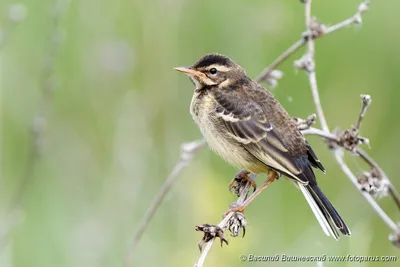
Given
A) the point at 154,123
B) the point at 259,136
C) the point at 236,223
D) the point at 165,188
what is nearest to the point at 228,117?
the point at 259,136

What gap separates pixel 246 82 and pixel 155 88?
2.30 metres

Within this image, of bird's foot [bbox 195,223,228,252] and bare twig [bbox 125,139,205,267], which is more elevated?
bare twig [bbox 125,139,205,267]

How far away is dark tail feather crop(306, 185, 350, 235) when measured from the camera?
20.9 ft

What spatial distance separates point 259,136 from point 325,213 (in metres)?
0.82

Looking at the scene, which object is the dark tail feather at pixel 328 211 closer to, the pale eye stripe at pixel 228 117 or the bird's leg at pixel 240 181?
the bird's leg at pixel 240 181

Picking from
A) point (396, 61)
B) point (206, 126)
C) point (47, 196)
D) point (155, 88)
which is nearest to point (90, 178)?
point (47, 196)

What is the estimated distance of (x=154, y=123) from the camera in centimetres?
990

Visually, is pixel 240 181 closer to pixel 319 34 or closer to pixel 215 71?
pixel 215 71

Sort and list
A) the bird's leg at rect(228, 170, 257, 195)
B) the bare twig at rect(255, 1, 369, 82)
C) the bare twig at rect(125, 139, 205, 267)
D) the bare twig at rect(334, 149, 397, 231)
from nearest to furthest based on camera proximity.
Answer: the bare twig at rect(334, 149, 397, 231) < the bare twig at rect(255, 1, 369, 82) < the bare twig at rect(125, 139, 205, 267) < the bird's leg at rect(228, 170, 257, 195)

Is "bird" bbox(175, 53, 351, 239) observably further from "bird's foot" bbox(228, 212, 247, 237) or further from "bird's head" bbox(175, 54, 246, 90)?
"bird's foot" bbox(228, 212, 247, 237)

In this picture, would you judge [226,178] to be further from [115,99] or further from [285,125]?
[285,125]

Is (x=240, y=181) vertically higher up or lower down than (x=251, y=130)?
lower down

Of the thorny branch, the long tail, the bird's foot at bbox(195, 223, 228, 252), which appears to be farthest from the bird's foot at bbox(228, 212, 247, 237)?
the long tail

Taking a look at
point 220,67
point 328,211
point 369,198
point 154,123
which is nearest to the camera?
point 369,198
